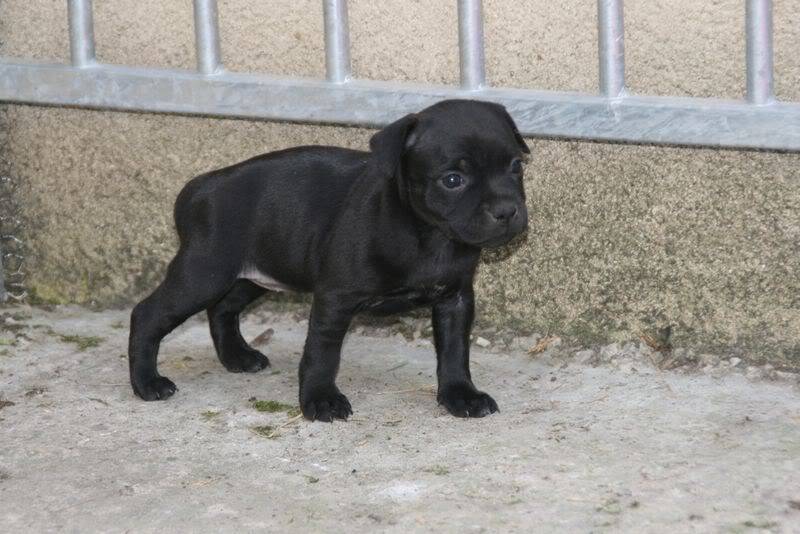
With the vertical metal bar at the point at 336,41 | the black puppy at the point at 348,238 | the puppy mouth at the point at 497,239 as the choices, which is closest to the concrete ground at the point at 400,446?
the black puppy at the point at 348,238

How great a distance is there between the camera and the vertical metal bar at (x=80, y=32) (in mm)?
5914

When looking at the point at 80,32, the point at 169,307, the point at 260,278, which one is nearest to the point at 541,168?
the point at 260,278

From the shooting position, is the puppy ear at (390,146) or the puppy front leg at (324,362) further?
the puppy front leg at (324,362)

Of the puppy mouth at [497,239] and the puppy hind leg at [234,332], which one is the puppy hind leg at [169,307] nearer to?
the puppy hind leg at [234,332]

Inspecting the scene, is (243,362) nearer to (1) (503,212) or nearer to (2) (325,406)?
(2) (325,406)

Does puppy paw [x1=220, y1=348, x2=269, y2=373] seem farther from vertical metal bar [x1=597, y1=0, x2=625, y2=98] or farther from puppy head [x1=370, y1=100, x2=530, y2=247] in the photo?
vertical metal bar [x1=597, y1=0, x2=625, y2=98]

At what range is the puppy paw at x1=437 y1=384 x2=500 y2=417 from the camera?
5.04m

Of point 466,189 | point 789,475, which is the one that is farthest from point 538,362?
point 789,475

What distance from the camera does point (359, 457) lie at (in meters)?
A: 4.70

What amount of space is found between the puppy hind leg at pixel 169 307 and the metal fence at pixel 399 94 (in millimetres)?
711

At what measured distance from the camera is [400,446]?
480 cm

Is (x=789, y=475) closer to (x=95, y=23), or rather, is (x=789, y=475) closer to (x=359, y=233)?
(x=359, y=233)

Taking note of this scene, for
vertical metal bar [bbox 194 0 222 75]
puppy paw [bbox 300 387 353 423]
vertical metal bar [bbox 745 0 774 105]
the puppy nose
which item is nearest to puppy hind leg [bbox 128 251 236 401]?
puppy paw [bbox 300 387 353 423]

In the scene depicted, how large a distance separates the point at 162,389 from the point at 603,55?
206cm
